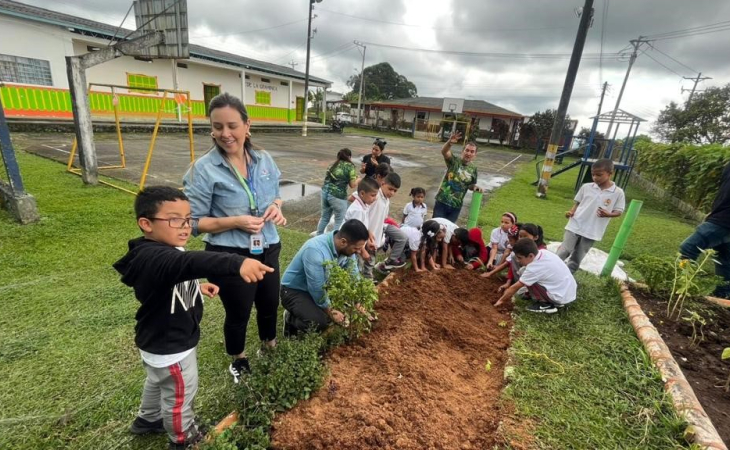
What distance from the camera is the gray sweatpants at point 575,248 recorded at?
174 inches

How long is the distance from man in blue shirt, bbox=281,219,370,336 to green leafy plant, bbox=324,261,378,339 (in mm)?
107

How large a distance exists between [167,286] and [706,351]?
14.0 feet

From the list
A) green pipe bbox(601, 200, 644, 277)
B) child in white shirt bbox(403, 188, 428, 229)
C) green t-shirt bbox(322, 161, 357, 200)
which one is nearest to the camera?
green pipe bbox(601, 200, 644, 277)

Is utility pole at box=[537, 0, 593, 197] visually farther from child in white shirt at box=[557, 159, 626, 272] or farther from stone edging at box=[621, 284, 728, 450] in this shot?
stone edging at box=[621, 284, 728, 450]

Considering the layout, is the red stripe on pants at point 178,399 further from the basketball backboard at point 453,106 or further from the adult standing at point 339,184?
the basketball backboard at point 453,106

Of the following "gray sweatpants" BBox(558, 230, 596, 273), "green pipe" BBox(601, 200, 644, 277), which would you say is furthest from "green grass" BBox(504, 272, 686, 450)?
"green pipe" BBox(601, 200, 644, 277)

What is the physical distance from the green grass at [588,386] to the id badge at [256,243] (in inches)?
77.0

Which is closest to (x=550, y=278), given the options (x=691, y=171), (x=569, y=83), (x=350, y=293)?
(x=350, y=293)

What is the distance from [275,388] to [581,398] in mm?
2110

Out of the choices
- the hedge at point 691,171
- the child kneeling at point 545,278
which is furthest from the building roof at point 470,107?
the child kneeling at point 545,278

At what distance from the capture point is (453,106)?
112ft

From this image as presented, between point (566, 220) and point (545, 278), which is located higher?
point (545, 278)

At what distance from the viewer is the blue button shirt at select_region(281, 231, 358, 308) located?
9.03 feet

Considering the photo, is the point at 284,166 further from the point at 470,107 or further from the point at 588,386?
the point at 470,107
